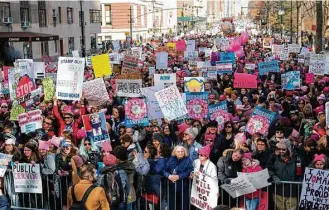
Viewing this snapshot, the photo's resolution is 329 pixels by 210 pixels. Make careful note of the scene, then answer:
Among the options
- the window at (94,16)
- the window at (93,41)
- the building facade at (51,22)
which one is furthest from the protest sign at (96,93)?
the window at (94,16)

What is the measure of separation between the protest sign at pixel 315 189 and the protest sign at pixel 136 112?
180 inches

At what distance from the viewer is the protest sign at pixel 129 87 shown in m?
13.3

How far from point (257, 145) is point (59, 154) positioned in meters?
2.92

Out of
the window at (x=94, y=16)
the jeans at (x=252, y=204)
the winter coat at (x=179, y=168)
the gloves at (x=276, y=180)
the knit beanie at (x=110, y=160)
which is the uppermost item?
the window at (x=94, y=16)

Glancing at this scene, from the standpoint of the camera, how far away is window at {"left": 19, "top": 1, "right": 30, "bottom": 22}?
4847 cm

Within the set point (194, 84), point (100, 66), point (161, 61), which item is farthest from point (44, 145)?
point (161, 61)

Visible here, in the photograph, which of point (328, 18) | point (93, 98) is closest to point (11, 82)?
point (93, 98)

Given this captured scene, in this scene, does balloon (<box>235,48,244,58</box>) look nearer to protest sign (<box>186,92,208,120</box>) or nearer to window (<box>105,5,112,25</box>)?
protest sign (<box>186,92,208,120</box>)

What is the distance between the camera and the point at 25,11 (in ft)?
162

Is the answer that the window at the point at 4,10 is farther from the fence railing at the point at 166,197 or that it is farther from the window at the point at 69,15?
the fence railing at the point at 166,197

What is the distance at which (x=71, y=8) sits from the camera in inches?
2467

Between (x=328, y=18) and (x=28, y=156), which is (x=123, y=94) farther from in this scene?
→ (x=328, y=18)

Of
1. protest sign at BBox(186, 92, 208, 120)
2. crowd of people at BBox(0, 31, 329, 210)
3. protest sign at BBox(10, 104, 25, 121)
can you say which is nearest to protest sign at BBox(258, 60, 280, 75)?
protest sign at BBox(186, 92, 208, 120)

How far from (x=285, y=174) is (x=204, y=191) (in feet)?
3.71
